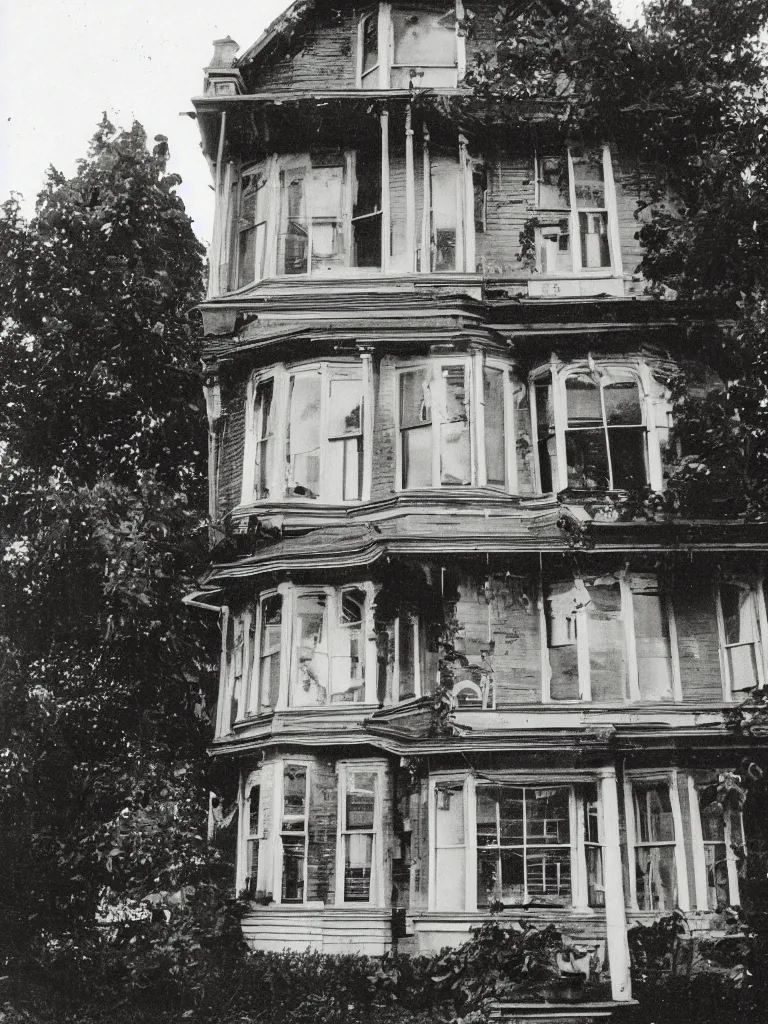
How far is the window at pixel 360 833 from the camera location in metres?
19.5

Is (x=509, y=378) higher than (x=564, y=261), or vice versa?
→ (x=564, y=261)

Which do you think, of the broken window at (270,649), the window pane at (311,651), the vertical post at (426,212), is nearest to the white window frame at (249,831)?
the broken window at (270,649)

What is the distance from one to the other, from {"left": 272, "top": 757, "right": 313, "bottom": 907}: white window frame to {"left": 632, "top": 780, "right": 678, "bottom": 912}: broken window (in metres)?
5.39

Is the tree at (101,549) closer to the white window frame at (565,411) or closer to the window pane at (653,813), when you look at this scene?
the white window frame at (565,411)

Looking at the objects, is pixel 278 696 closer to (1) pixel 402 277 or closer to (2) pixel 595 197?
(1) pixel 402 277

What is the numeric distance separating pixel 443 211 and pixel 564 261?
2.51 metres

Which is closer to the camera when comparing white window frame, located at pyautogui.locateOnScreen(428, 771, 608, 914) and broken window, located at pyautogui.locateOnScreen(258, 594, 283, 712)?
white window frame, located at pyautogui.locateOnScreen(428, 771, 608, 914)

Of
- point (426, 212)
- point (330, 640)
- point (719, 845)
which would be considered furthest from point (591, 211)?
point (719, 845)

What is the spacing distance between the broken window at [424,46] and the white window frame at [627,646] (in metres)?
10.5

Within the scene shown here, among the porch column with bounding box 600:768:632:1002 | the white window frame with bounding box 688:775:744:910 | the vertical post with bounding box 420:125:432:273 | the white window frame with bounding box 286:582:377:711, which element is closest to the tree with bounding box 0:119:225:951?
the white window frame with bounding box 286:582:377:711

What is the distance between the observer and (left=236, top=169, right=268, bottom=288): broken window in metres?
23.3

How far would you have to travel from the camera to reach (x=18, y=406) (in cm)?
2514

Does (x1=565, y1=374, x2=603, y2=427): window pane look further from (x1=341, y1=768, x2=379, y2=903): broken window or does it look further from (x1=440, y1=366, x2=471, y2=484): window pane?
(x1=341, y1=768, x2=379, y2=903): broken window

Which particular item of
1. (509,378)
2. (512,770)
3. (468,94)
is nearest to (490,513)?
(509,378)
